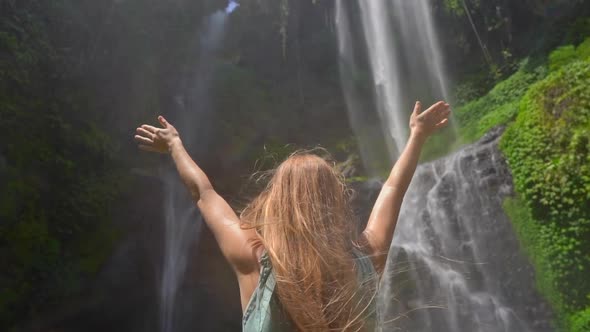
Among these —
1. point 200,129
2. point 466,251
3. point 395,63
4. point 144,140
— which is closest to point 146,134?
point 144,140

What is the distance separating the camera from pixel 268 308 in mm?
1361

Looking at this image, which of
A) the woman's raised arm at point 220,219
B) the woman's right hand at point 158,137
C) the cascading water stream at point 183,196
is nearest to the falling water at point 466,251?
the cascading water stream at point 183,196

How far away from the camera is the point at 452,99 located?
1541cm

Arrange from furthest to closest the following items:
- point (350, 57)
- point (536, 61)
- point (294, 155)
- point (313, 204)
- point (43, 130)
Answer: point (350, 57) < point (536, 61) < point (43, 130) < point (294, 155) < point (313, 204)

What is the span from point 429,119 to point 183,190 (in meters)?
12.5

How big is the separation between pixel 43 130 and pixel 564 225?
11469 millimetres

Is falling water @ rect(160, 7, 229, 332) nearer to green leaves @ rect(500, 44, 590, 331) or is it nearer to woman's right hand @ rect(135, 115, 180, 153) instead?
green leaves @ rect(500, 44, 590, 331)

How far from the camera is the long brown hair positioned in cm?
134

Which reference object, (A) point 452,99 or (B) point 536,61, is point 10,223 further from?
(B) point 536,61

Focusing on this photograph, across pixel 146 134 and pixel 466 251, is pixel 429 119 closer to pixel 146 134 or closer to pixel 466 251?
pixel 146 134

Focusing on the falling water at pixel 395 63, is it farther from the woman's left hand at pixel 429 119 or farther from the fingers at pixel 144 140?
the fingers at pixel 144 140

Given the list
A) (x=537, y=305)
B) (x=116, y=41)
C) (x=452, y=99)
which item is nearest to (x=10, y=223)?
(x=116, y=41)

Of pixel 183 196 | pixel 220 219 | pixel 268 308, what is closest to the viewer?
pixel 268 308

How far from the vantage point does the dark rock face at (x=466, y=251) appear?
8477 mm
